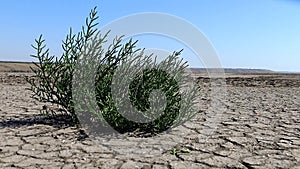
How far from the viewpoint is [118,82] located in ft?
12.6

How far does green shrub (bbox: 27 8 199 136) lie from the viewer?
3.72 metres

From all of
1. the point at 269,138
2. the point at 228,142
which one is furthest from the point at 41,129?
the point at 269,138

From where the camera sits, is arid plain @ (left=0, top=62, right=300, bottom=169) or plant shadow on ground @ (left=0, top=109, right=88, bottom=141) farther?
plant shadow on ground @ (left=0, top=109, right=88, bottom=141)

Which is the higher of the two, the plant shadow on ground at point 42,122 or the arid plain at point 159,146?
the plant shadow on ground at point 42,122

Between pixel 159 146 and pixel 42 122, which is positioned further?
pixel 42 122

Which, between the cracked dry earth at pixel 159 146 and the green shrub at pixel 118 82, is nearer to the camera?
the cracked dry earth at pixel 159 146

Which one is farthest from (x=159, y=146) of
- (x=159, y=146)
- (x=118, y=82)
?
(x=118, y=82)

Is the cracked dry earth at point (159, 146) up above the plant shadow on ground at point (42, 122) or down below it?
below

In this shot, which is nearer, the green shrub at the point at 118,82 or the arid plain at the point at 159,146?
the arid plain at the point at 159,146

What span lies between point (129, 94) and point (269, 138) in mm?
1689

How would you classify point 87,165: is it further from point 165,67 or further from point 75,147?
point 165,67

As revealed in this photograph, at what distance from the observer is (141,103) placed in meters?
3.76

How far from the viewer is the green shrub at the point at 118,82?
12.2 feet

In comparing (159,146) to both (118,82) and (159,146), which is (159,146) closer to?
(159,146)
